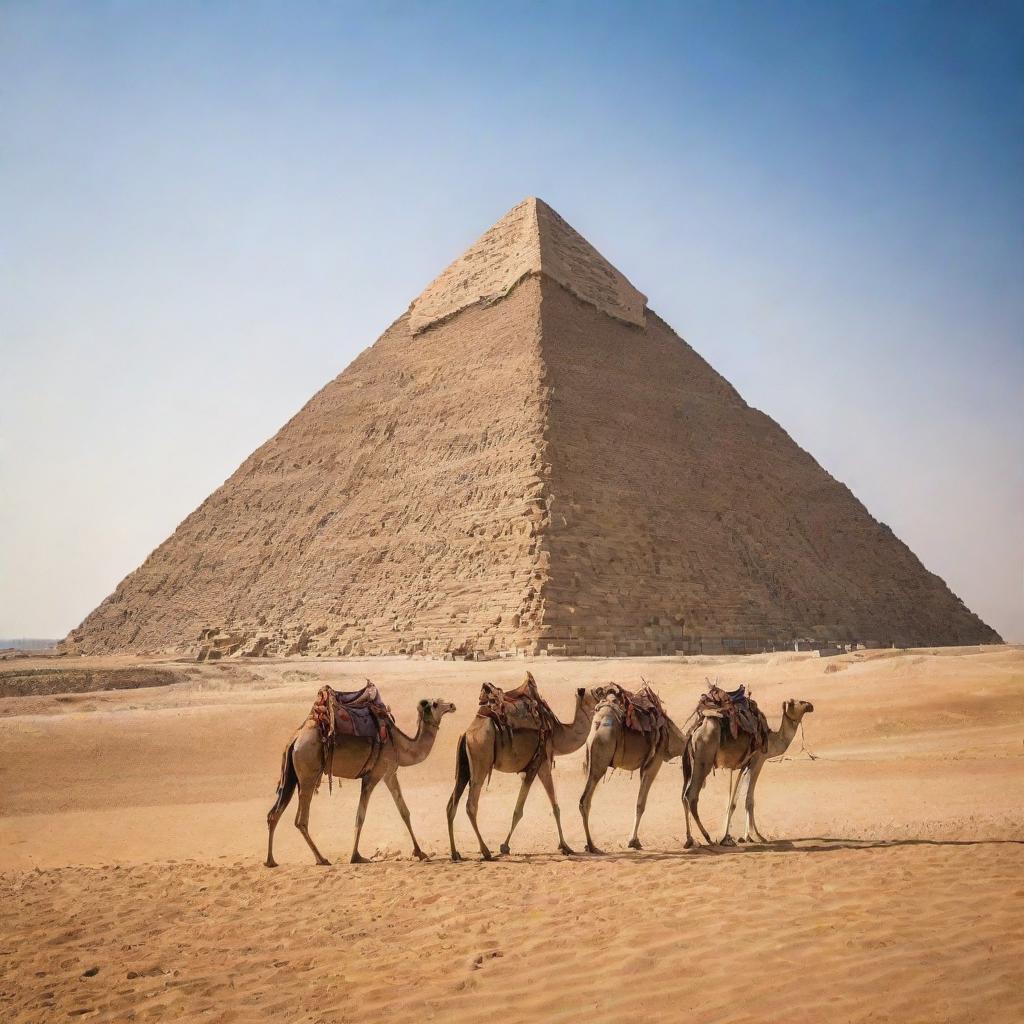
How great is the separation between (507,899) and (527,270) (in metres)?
38.2

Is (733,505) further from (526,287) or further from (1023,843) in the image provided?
(1023,843)

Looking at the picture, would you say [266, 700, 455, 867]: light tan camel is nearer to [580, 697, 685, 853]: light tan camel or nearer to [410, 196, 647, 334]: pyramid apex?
[580, 697, 685, 853]: light tan camel

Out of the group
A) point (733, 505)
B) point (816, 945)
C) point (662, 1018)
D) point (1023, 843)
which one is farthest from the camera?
point (733, 505)

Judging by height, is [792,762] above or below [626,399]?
below

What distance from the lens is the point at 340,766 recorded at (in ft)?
17.4

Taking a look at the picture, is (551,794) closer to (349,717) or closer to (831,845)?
(349,717)

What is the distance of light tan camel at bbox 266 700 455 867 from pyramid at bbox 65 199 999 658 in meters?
16.2

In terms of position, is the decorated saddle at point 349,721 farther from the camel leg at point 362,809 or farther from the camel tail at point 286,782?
the camel tail at point 286,782

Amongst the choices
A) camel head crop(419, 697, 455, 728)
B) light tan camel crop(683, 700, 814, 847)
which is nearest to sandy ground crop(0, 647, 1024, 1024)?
light tan camel crop(683, 700, 814, 847)

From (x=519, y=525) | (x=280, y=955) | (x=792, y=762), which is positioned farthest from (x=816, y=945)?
(x=519, y=525)

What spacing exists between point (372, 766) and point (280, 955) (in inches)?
73.9

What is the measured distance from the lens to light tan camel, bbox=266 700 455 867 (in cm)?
521

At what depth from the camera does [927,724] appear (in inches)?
411

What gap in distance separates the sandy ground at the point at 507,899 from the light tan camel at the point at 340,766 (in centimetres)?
25
